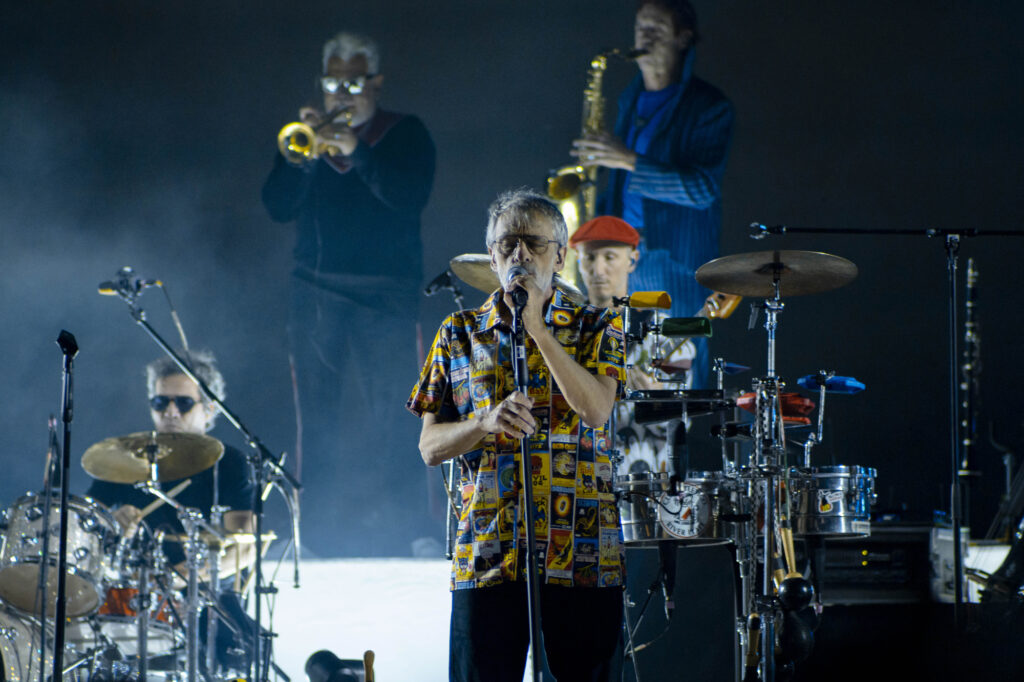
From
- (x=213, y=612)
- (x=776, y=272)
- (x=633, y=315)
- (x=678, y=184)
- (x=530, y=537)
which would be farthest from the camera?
(x=678, y=184)

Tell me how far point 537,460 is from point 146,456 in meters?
3.44

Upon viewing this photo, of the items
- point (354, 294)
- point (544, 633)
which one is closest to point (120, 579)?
point (354, 294)

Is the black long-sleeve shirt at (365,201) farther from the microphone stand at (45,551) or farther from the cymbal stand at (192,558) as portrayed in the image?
the microphone stand at (45,551)

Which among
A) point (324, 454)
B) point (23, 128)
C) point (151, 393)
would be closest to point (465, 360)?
point (324, 454)

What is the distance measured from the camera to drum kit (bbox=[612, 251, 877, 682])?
3.30m

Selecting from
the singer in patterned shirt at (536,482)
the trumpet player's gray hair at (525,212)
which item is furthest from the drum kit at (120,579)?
the trumpet player's gray hair at (525,212)

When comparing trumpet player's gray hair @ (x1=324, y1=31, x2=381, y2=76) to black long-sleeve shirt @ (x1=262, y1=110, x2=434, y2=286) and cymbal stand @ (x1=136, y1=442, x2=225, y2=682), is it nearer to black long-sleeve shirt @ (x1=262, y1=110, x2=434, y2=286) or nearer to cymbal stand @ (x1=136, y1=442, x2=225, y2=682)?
black long-sleeve shirt @ (x1=262, y1=110, x2=434, y2=286)

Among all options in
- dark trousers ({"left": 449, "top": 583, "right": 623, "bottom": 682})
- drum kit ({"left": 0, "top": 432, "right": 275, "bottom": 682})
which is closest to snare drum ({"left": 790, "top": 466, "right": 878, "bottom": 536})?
dark trousers ({"left": 449, "top": 583, "right": 623, "bottom": 682})

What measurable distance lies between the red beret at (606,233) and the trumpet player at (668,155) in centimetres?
62

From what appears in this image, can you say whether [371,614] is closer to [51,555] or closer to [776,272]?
[51,555]

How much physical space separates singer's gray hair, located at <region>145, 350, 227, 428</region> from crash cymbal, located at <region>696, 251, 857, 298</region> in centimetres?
297

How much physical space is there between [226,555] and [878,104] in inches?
171

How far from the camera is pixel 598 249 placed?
16.0ft

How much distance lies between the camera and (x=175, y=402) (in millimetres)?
5582
